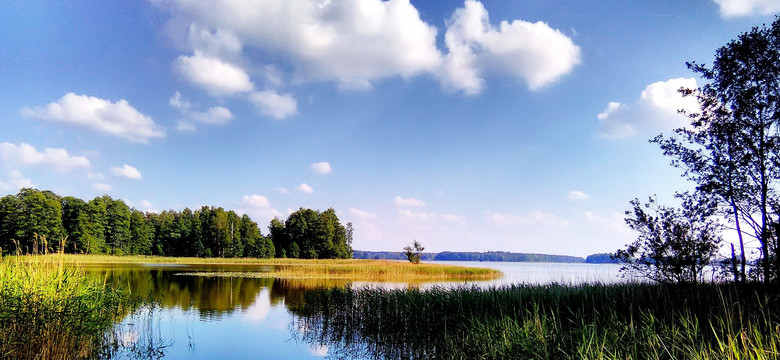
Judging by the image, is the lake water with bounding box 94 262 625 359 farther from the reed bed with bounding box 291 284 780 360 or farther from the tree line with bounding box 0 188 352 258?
the tree line with bounding box 0 188 352 258

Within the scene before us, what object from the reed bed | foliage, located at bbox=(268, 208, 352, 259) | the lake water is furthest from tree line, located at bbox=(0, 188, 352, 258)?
the reed bed

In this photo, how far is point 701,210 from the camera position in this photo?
52.2 ft

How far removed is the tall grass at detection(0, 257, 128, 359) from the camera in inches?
364

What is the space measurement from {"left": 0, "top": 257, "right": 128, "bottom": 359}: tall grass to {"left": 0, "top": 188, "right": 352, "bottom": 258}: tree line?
241ft

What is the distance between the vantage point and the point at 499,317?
1300cm

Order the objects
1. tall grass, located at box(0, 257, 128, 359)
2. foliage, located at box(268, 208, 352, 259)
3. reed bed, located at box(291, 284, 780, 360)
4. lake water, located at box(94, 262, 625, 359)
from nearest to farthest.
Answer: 1. reed bed, located at box(291, 284, 780, 360)
2. tall grass, located at box(0, 257, 128, 359)
3. lake water, located at box(94, 262, 625, 359)
4. foliage, located at box(268, 208, 352, 259)

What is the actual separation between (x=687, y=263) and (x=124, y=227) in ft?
319

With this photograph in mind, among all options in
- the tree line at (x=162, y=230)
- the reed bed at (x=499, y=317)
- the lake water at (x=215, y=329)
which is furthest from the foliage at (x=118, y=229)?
the reed bed at (x=499, y=317)

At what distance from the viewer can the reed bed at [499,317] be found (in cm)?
845

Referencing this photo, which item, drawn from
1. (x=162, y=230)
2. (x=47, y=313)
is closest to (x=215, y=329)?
(x=47, y=313)

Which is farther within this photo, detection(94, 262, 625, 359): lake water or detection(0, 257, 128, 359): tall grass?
detection(94, 262, 625, 359): lake water

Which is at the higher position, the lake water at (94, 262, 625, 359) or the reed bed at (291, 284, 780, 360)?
the reed bed at (291, 284, 780, 360)

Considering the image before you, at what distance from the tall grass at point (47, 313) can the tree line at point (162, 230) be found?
241ft

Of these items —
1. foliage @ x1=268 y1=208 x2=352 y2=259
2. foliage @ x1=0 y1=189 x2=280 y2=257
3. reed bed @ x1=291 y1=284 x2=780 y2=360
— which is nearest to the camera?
reed bed @ x1=291 y1=284 x2=780 y2=360
